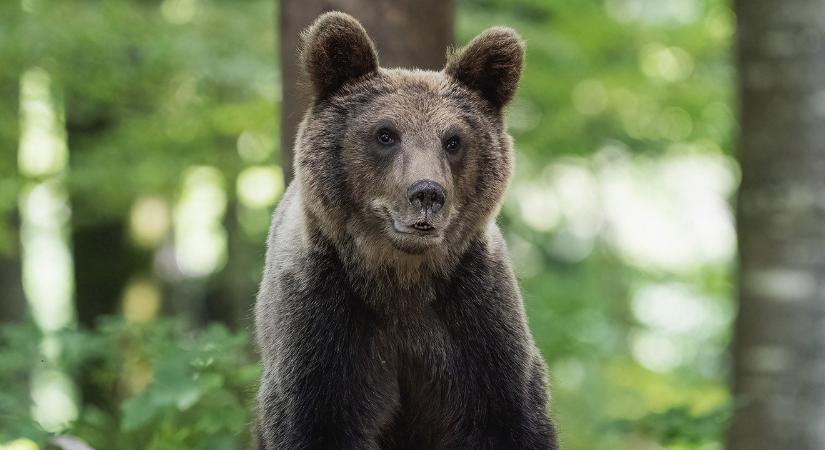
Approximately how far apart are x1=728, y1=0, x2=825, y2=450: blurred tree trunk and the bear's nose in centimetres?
363

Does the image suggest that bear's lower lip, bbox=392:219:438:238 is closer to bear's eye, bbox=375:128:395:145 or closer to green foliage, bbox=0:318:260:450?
bear's eye, bbox=375:128:395:145

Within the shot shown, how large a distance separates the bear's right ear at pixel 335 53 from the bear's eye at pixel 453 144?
450 mm

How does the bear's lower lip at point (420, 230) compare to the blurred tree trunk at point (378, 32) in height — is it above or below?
below

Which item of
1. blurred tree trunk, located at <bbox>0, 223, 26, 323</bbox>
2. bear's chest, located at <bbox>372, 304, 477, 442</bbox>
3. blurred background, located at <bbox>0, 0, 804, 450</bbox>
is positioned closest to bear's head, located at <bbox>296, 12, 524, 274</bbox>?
bear's chest, located at <bbox>372, 304, 477, 442</bbox>

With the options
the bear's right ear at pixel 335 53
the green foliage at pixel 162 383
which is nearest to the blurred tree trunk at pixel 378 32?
the green foliage at pixel 162 383

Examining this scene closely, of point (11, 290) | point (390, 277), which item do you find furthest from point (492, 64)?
point (11, 290)

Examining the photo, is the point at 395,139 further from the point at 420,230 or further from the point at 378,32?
the point at 378,32

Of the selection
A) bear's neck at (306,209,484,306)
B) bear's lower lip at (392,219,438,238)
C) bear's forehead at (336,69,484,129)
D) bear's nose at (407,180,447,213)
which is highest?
bear's forehead at (336,69,484,129)

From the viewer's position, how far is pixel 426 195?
3277 millimetres

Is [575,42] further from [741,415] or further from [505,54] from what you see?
[505,54]

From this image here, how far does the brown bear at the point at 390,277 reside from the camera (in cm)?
361

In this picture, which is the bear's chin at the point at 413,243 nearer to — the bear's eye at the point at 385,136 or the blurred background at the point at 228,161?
the bear's eye at the point at 385,136

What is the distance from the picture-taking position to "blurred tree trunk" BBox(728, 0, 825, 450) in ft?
20.6

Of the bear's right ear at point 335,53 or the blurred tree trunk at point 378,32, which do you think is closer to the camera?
the bear's right ear at point 335,53
